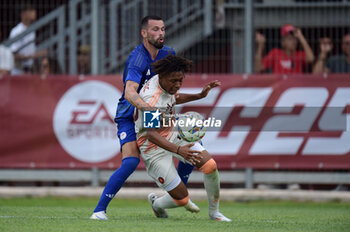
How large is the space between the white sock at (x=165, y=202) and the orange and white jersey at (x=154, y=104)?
21.5 inches

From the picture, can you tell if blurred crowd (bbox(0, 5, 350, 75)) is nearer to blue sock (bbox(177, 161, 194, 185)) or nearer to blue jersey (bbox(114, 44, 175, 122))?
blue jersey (bbox(114, 44, 175, 122))

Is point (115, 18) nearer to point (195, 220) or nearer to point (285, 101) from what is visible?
point (285, 101)

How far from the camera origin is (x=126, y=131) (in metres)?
7.24

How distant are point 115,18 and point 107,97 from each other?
1348 millimetres

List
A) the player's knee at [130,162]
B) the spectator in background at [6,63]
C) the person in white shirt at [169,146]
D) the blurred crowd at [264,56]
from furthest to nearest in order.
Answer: the spectator in background at [6,63] < the blurred crowd at [264,56] < the player's knee at [130,162] < the person in white shirt at [169,146]

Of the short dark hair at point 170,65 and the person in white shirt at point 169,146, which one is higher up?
the short dark hair at point 170,65

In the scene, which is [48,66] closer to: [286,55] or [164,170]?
[286,55]

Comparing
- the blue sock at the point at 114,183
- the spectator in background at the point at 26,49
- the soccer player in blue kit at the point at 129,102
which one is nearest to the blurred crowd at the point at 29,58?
the spectator in background at the point at 26,49

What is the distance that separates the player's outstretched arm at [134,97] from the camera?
22.0 feet

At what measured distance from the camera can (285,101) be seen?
11.5 metres

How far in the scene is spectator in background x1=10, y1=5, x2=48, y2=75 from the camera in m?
11.9

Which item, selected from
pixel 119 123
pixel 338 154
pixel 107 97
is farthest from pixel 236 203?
pixel 119 123

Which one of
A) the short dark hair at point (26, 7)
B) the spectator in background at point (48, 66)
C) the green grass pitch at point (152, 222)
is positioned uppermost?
the short dark hair at point (26, 7)

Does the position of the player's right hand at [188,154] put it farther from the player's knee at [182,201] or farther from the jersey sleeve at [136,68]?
the jersey sleeve at [136,68]
